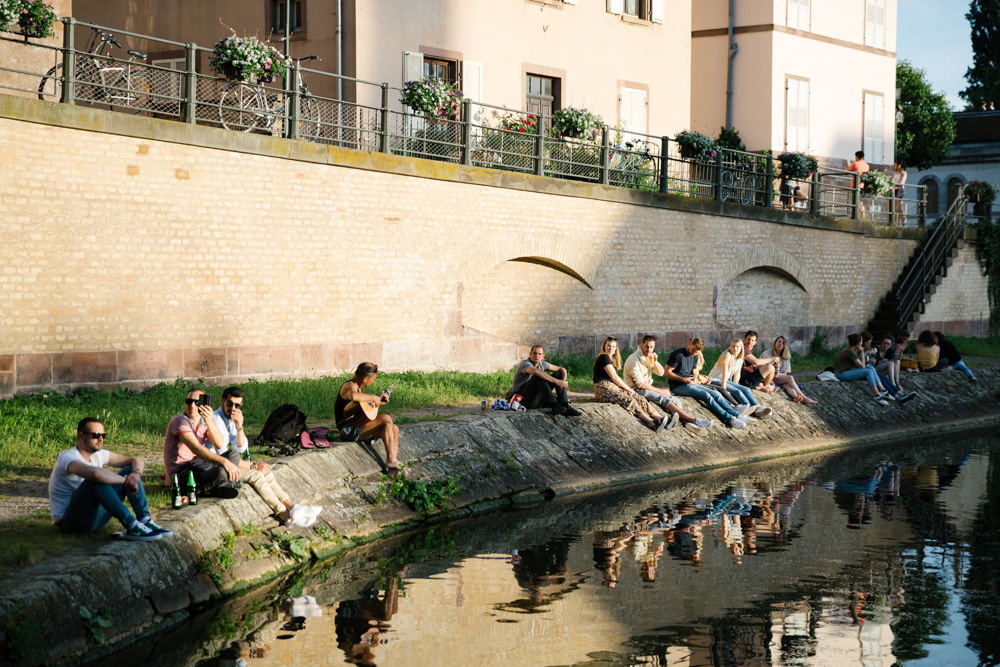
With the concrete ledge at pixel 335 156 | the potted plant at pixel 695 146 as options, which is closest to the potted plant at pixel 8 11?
the concrete ledge at pixel 335 156

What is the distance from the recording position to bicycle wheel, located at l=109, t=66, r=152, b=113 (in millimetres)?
15078

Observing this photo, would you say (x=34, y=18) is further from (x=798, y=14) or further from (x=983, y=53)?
(x=983, y=53)

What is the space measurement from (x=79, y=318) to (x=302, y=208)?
12.0 feet

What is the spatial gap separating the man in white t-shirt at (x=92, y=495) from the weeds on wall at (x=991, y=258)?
28008 millimetres

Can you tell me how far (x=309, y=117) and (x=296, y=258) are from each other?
2.26 meters

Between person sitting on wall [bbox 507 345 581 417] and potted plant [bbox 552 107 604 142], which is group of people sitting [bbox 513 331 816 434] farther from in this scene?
potted plant [bbox 552 107 604 142]

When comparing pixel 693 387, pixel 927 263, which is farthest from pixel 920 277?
pixel 693 387

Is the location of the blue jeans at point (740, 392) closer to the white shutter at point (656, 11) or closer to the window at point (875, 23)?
the white shutter at point (656, 11)

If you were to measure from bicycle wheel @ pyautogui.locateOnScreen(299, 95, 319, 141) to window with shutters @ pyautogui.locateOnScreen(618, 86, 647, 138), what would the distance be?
1017cm

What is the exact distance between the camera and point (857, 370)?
20500 millimetres

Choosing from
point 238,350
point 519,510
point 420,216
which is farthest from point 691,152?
point 519,510

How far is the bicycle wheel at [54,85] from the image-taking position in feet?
47.3

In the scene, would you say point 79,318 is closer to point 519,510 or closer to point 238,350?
point 238,350

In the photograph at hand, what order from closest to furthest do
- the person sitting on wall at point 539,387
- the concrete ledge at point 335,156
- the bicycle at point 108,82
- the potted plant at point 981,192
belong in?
the concrete ledge at point 335,156
the bicycle at point 108,82
the person sitting on wall at point 539,387
the potted plant at point 981,192
